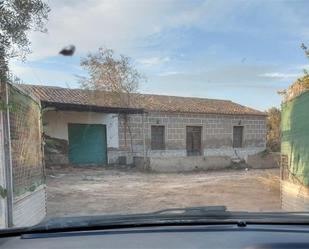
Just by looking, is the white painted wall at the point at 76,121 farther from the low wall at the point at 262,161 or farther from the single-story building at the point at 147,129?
the low wall at the point at 262,161

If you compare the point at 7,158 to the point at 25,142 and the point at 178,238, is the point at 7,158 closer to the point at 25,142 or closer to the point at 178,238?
the point at 25,142

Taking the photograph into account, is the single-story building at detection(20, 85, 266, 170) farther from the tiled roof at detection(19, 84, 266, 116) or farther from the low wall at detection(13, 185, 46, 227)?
the low wall at detection(13, 185, 46, 227)

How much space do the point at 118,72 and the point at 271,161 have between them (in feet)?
35.0

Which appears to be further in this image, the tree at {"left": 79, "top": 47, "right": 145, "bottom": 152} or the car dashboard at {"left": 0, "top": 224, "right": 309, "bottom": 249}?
the tree at {"left": 79, "top": 47, "right": 145, "bottom": 152}

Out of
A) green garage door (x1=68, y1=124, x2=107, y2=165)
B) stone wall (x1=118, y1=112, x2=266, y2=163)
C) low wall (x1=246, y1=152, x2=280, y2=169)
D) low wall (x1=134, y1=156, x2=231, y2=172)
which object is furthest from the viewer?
stone wall (x1=118, y1=112, x2=266, y2=163)

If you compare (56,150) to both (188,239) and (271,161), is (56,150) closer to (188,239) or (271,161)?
(271,161)

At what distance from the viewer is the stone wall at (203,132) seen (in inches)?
1109

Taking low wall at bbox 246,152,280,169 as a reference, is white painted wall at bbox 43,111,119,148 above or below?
above

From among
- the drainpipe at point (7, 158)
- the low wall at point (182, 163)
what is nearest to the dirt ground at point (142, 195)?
the low wall at point (182, 163)

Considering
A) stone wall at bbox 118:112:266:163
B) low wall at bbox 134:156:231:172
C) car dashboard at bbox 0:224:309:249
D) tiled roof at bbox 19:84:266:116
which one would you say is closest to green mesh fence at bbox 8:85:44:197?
car dashboard at bbox 0:224:309:249

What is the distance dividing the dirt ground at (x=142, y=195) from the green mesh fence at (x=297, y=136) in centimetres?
196

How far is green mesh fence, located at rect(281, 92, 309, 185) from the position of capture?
750 centimetres

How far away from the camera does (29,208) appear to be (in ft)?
25.5

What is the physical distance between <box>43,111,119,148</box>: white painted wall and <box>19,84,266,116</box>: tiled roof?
2.14ft
